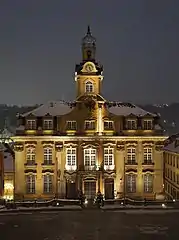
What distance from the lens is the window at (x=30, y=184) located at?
5303cm

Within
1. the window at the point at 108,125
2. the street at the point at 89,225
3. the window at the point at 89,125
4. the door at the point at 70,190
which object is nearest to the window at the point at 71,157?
the door at the point at 70,190

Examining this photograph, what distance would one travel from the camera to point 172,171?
6088 centimetres

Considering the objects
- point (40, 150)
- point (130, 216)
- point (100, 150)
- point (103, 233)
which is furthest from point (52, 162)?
point (103, 233)

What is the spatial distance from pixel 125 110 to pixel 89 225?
21865 mm

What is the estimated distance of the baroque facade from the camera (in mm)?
53062

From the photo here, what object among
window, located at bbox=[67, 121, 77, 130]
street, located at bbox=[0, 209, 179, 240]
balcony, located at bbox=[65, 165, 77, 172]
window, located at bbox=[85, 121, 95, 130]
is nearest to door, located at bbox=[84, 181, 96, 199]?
balcony, located at bbox=[65, 165, 77, 172]

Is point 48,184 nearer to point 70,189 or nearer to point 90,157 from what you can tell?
point 70,189

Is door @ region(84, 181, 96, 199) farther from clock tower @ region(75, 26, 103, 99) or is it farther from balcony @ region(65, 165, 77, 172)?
clock tower @ region(75, 26, 103, 99)

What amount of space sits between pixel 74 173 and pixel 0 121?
61453mm

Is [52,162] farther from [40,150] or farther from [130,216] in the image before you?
[130,216]

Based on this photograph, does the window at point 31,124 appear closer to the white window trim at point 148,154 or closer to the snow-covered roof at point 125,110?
the snow-covered roof at point 125,110

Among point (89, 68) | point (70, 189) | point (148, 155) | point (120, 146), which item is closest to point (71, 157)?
point (70, 189)

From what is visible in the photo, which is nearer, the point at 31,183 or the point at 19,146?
the point at 19,146

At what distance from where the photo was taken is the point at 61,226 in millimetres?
35312
